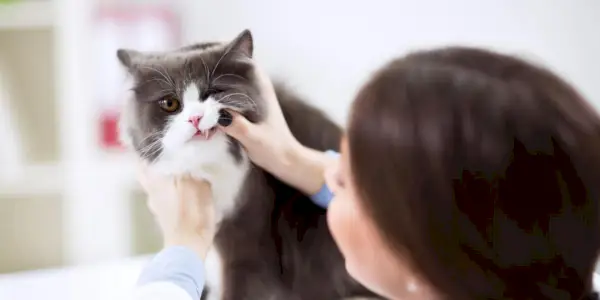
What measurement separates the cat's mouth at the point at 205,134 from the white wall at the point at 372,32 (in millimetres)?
98

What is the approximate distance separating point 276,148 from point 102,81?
0.63 ft

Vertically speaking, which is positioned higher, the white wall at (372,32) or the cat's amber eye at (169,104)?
the white wall at (372,32)

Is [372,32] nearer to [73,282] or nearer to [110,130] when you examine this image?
[110,130]

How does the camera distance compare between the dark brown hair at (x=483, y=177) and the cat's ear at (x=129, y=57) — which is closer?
the dark brown hair at (x=483, y=177)

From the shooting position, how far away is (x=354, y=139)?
0.55m

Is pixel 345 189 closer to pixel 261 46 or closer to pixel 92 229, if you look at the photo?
pixel 261 46

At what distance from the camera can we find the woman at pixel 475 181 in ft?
1.65

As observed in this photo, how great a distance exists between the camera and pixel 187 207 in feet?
2.06

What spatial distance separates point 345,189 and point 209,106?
0.15 meters

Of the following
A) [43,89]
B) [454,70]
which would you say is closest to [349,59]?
[454,70]

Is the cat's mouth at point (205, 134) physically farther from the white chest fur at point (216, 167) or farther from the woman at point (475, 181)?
the woman at point (475, 181)

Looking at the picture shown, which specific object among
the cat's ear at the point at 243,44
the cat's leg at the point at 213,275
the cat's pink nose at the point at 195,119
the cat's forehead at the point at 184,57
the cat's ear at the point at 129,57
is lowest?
the cat's leg at the point at 213,275

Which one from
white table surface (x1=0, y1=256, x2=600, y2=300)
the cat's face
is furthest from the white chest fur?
white table surface (x1=0, y1=256, x2=600, y2=300)

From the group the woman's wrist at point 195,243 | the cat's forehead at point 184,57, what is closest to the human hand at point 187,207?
the woman's wrist at point 195,243
